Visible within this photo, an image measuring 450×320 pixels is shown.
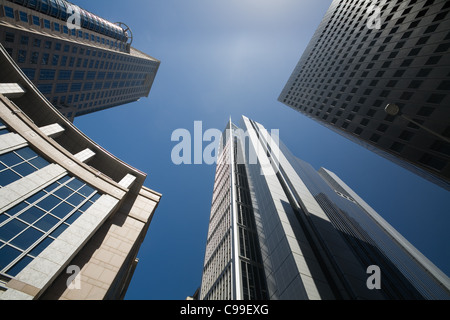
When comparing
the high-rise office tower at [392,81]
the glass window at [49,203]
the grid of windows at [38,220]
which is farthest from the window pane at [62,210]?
the high-rise office tower at [392,81]

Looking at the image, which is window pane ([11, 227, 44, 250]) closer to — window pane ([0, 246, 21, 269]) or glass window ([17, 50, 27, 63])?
window pane ([0, 246, 21, 269])

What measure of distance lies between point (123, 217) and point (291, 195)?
32.4m

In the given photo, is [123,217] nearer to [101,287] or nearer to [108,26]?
[101,287]

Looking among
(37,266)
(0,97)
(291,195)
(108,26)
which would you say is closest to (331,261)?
(291,195)

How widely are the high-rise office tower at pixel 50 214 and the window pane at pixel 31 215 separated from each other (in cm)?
6

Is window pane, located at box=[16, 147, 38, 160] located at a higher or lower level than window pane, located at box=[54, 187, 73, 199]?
higher

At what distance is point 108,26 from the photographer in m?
87.2

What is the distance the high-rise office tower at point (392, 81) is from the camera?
25641 mm

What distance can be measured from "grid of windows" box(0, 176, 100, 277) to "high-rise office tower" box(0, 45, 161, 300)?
0.05 meters

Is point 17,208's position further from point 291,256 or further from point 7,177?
point 291,256

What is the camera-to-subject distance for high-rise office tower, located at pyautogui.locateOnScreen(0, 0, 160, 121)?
46.8 meters

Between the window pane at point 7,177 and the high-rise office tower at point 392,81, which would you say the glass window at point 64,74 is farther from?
the high-rise office tower at point 392,81

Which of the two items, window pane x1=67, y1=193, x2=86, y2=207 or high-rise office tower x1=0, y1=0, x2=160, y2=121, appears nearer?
window pane x1=67, y1=193, x2=86, y2=207

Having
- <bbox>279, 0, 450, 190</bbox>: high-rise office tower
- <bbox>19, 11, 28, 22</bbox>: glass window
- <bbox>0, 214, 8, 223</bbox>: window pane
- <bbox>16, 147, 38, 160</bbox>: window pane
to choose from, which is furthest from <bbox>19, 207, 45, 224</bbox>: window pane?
<bbox>19, 11, 28, 22</bbox>: glass window
